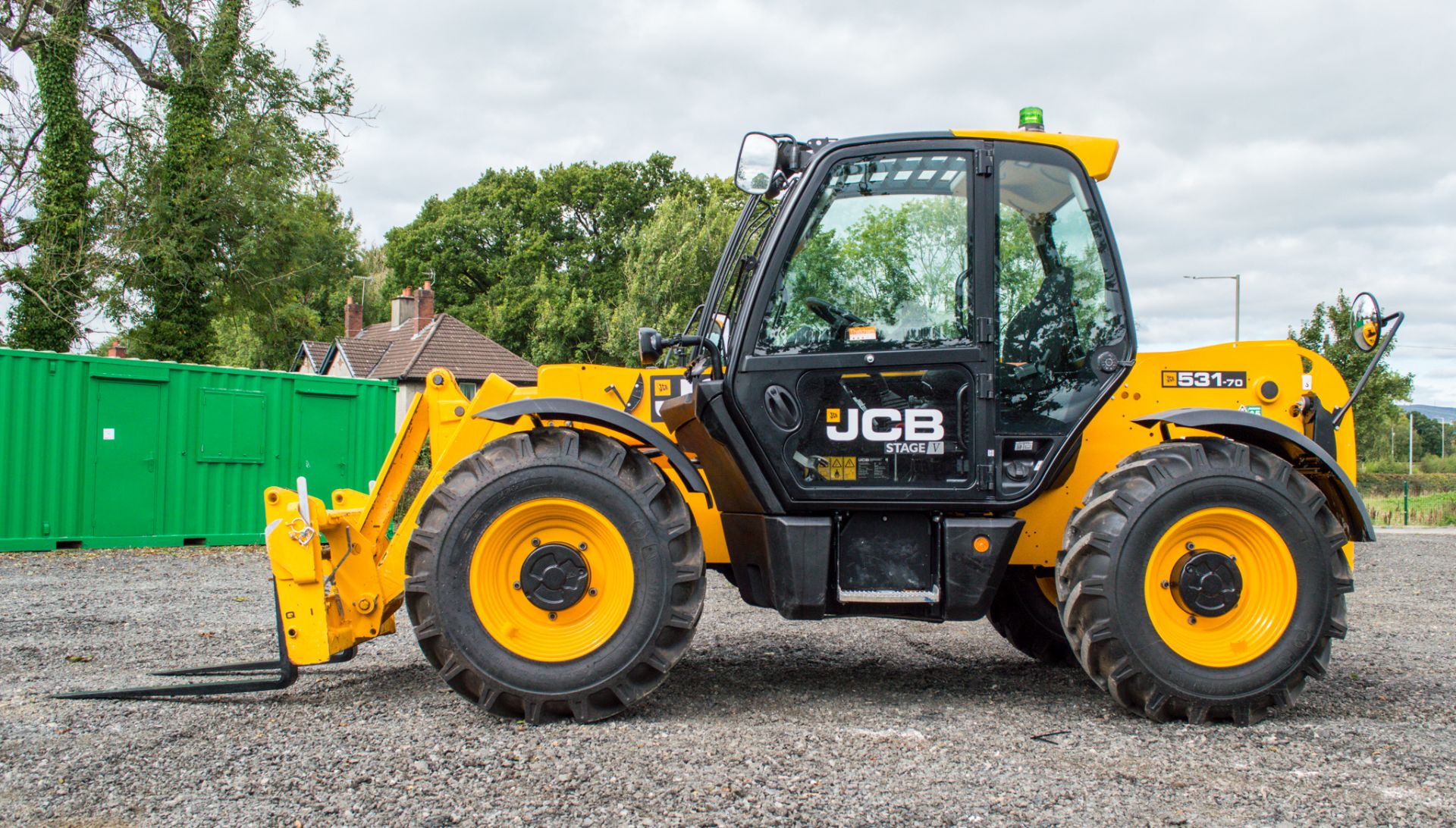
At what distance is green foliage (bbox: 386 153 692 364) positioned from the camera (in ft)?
142

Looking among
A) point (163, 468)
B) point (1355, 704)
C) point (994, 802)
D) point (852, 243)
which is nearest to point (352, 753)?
point (994, 802)

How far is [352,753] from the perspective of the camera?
3.79m

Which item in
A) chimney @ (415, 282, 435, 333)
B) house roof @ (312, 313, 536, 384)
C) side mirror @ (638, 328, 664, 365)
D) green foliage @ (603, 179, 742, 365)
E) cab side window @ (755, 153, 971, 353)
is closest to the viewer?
side mirror @ (638, 328, 664, 365)

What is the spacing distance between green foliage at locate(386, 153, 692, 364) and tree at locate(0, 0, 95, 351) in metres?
23.1

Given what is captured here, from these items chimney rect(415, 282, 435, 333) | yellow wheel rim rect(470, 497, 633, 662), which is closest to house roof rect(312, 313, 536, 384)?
chimney rect(415, 282, 435, 333)

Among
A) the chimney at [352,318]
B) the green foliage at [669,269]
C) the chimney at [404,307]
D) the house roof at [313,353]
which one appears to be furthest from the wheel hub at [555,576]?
the chimney at [352,318]

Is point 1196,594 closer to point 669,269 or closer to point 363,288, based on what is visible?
point 669,269

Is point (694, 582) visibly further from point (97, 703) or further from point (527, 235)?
point (527, 235)

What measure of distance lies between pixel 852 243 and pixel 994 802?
2418 millimetres

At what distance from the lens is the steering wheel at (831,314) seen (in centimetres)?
452

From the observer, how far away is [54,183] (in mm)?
19234

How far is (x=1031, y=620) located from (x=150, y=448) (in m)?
11.7

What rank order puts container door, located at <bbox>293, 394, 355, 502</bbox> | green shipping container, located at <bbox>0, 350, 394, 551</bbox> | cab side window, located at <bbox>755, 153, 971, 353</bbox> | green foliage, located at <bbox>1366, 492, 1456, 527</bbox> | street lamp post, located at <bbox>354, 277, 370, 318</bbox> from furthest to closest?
1. street lamp post, located at <bbox>354, 277, 370, 318</bbox>
2. green foliage, located at <bbox>1366, 492, 1456, 527</bbox>
3. container door, located at <bbox>293, 394, 355, 502</bbox>
4. green shipping container, located at <bbox>0, 350, 394, 551</bbox>
5. cab side window, located at <bbox>755, 153, 971, 353</bbox>

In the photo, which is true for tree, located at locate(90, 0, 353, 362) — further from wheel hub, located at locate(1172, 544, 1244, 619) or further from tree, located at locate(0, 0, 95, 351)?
wheel hub, located at locate(1172, 544, 1244, 619)
